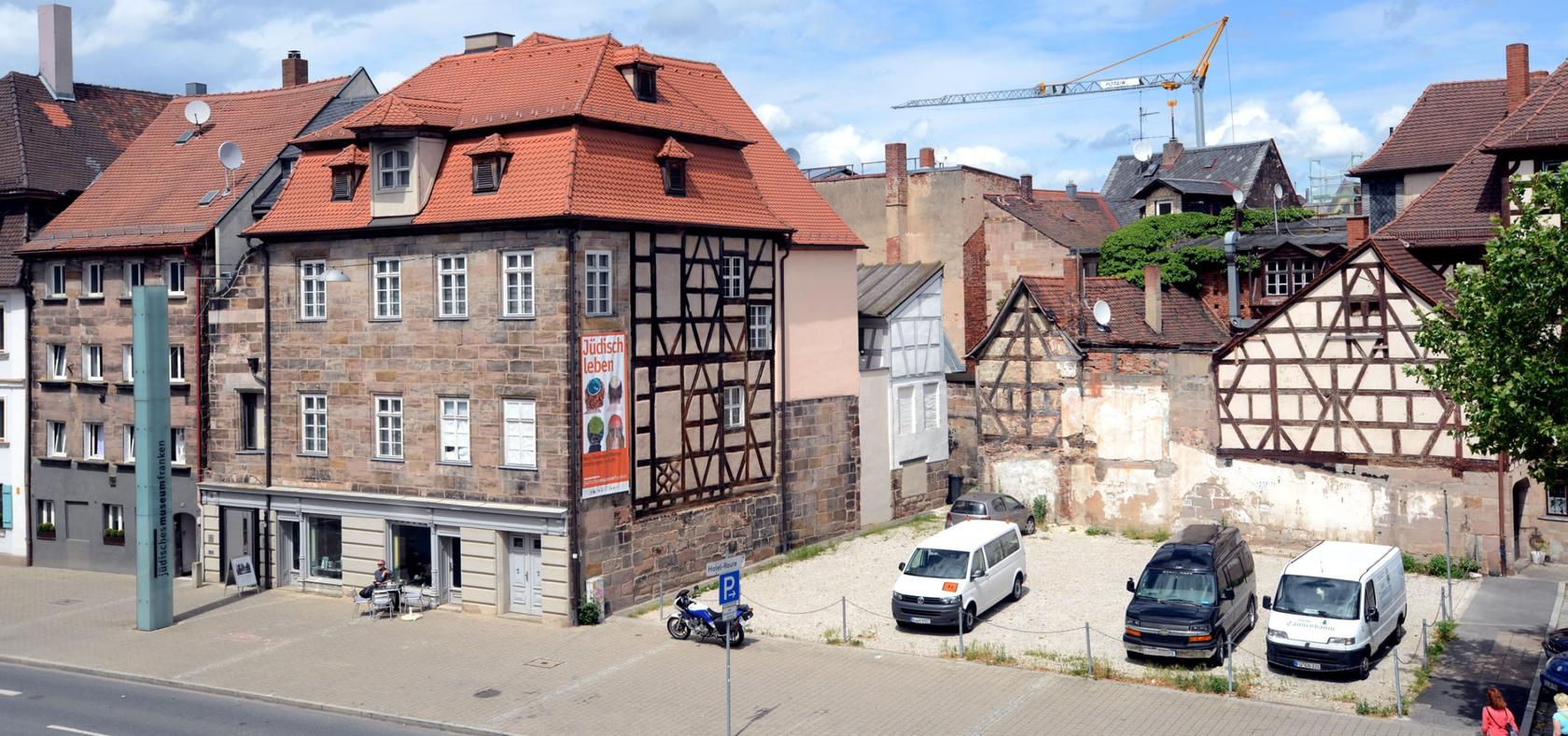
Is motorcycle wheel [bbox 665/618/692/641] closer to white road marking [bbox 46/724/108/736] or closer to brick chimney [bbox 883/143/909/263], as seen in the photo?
white road marking [bbox 46/724/108/736]

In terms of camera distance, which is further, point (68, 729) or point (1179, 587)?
point (1179, 587)

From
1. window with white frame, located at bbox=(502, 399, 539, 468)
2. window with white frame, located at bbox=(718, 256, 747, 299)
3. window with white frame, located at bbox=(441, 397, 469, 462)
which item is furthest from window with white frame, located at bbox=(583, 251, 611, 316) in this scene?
window with white frame, located at bbox=(718, 256, 747, 299)

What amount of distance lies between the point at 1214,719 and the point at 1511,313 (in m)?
7.76

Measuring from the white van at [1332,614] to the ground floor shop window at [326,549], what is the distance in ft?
69.2

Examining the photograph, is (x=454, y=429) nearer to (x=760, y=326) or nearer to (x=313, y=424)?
(x=313, y=424)

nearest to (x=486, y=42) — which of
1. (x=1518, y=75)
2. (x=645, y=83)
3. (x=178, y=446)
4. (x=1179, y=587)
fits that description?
(x=645, y=83)

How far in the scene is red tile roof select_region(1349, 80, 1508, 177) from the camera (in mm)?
43188

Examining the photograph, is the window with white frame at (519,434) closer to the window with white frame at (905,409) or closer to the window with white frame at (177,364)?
the window with white frame at (177,364)

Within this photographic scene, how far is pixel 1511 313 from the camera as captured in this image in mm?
20719

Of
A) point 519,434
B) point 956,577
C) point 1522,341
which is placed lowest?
point 956,577

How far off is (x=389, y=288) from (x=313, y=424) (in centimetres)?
424

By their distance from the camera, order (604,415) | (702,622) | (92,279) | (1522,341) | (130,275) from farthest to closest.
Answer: (92,279) → (130,275) → (604,415) → (702,622) → (1522,341)

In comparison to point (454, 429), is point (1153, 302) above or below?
above

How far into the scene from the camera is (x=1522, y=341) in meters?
20.7
